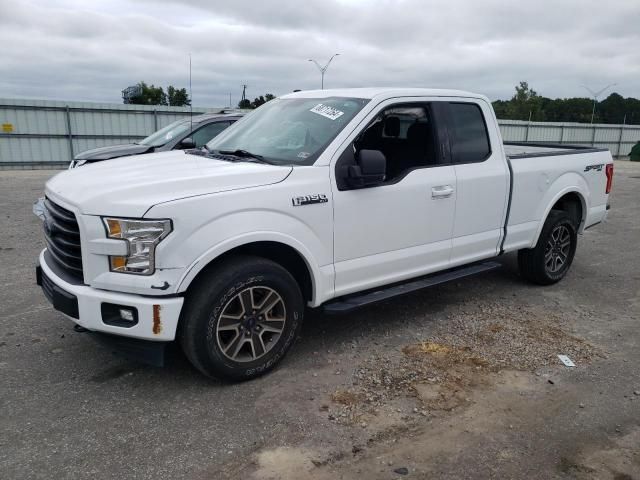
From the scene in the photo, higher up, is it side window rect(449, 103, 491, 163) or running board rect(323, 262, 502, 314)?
side window rect(449, 103, 491, 163)

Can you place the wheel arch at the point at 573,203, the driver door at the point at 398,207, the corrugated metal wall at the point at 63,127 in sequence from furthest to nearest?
the corrugated metal wall at the point at 63,127 < the wheel arch at the point at 573,203 < the driver door at the point at 398,207

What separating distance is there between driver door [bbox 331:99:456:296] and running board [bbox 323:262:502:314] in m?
0.09

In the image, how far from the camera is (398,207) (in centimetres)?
427

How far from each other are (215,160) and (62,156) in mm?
18543

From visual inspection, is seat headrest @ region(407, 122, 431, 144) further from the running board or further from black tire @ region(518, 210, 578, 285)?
black tire @ region(518, 210, 578, 285)

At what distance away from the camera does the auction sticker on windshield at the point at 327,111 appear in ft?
14.0

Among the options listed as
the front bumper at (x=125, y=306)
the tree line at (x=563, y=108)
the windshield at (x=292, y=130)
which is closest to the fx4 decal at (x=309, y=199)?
the windshield at (x=292, y=130)

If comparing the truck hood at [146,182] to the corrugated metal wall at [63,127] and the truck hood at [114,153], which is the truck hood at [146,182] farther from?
the corrugated metal wall at [63,127]

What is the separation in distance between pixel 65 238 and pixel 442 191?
2914 millimetres

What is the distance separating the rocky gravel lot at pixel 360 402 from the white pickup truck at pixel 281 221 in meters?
0.42

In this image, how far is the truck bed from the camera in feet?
18.8

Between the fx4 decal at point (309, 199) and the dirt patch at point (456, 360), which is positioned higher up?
the fx4 decal at point (309, 199)

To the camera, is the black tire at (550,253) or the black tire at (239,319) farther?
the black tire at (550,253)

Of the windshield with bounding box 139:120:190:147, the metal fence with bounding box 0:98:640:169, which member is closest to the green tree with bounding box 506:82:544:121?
the metal fence with bounding box 0:98:640:169
